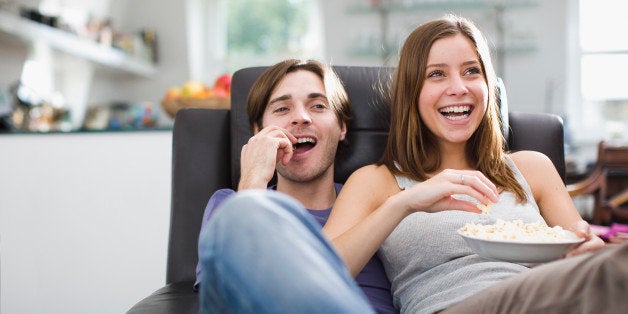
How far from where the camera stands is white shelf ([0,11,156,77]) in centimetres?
334

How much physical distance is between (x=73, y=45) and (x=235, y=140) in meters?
2.69

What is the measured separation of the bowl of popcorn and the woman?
157 millimetres

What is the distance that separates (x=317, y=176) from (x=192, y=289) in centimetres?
40

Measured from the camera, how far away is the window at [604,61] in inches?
204

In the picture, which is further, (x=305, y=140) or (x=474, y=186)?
(x=305, y=140)

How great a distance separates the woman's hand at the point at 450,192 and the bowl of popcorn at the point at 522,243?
0.23 ft

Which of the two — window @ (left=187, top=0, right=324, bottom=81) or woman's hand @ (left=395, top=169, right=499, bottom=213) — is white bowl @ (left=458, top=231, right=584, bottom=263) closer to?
woman's hand @ (left=395, top=169, right=499, bottom=213)

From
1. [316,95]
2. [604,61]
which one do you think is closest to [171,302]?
[316,95]

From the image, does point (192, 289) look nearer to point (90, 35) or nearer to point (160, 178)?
point (160, 178)

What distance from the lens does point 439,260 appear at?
135 centimetres

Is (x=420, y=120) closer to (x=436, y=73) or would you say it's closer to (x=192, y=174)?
(x=436, y=73)

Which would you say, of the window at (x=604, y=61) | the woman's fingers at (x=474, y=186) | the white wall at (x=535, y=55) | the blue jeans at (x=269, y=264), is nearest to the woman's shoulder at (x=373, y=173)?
the woman's fingers at (x=474, y=186)

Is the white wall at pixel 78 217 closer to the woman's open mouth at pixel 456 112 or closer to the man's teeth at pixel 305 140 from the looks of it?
the man's teeth at pixel 305 140

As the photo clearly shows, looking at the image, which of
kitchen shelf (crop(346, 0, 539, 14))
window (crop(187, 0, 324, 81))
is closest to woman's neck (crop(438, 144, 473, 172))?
kitchen shelf (crop(346, 0, 539, 14))
